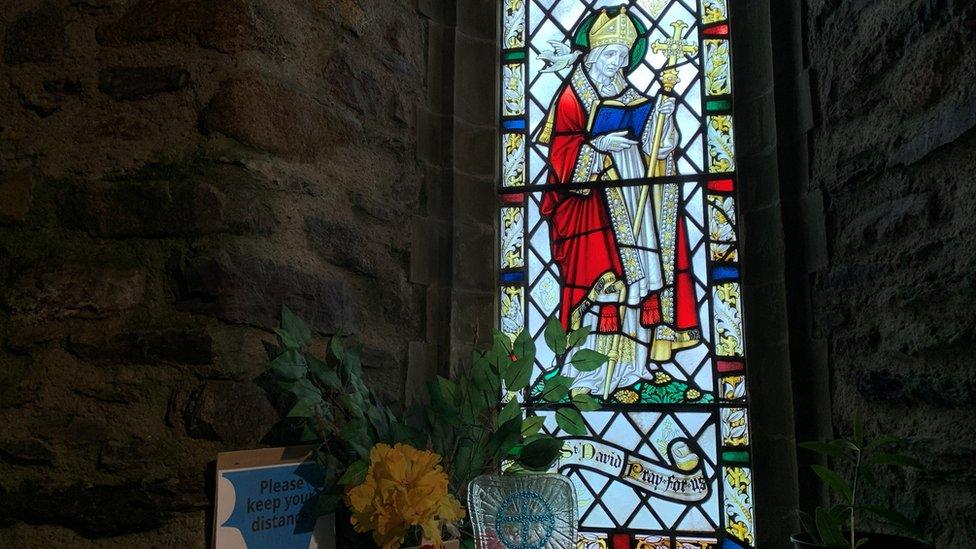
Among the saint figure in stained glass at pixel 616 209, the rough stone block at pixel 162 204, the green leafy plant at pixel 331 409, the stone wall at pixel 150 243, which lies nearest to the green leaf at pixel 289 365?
the green leafy plant at pixel 331 409

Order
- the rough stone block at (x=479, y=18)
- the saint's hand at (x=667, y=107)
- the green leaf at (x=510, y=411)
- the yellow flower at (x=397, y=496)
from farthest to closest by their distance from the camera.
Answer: the rough stone block at (x=479, y=18) < the saint's hand at (x=667, y=107) < the green leaf at (x=510, y=411) < the yellow flower at (x=397, y=496)

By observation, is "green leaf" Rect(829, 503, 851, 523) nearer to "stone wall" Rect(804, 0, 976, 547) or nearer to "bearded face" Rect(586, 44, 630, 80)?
"stone wall" Rect(804, 0, 976, 547)

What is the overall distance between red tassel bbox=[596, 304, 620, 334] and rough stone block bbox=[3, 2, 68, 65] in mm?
1401

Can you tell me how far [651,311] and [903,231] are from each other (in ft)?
2.26

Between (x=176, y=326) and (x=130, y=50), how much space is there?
540 millimetres

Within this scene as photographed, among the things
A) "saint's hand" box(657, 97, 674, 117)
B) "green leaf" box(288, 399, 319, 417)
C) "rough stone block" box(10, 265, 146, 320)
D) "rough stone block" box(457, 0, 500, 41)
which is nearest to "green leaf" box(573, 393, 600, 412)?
"green leaf" box(288, 399, 319, 417)

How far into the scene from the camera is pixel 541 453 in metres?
1.40

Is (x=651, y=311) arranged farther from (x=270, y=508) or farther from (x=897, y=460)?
(x=270, y=508)

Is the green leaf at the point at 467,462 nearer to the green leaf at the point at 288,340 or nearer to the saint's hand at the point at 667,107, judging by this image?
the green leaf at the point at 288,340

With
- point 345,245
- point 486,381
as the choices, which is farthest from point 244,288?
point 486,381

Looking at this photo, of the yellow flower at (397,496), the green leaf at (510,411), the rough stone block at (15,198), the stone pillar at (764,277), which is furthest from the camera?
the stone pillar at (764,277)

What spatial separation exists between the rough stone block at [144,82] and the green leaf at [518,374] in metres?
0.80

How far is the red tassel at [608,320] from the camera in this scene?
2.08 m

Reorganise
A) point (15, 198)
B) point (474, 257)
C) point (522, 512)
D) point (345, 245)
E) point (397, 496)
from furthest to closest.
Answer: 1. point (474, 257)
2. point (345, 245)
3. point (15, 198)
4. point (522, 512)
5. point (397, 496)
